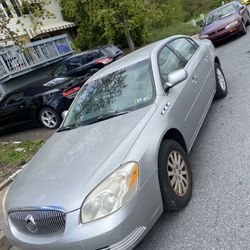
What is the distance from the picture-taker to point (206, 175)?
3988 millimetres

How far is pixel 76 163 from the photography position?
3168 mm

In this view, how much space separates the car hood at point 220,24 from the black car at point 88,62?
429cm

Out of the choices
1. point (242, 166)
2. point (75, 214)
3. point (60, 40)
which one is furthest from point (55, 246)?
point (60, 40)

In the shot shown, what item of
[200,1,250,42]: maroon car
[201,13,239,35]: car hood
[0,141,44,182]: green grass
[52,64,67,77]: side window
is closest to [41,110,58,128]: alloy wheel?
[0,141,44,182]: green grass

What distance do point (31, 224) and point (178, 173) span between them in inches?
58.5

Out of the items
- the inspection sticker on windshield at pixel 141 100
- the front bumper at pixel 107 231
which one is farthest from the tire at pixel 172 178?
the inspection sticker on windshield at pixel 141 100

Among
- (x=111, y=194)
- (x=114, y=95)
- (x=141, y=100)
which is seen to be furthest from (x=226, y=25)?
(x=111, y=194)

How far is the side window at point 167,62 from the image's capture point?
4306 mm

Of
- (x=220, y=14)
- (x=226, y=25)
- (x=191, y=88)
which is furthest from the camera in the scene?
(x=220, y=14)

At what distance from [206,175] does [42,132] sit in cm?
577

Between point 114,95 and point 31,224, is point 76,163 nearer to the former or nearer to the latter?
point 31,224

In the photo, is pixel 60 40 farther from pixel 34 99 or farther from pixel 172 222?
pixel 172 222

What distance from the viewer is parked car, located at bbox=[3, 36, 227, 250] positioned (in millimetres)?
2707

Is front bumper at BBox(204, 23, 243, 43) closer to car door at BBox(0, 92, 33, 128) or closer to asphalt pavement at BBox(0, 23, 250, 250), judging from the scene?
car door at BBox(0, 92, 33, 128)
